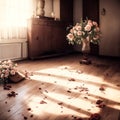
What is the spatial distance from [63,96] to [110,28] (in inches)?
177

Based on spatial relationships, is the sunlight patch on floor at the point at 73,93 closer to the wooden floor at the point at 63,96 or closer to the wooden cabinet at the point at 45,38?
the wooden floor at the point at 63,96

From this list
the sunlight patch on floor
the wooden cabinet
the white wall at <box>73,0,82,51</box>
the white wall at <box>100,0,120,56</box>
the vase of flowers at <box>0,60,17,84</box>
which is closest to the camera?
the sunlight patch on floor

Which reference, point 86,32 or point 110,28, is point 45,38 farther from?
point 110,28

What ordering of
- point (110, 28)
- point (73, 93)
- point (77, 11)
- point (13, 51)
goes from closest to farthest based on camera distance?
1. point (73, 93)
2. point (13, 51)
3. point (110, 28)
4. point (77, 11)

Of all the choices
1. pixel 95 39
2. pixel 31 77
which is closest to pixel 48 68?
pixel 31 77

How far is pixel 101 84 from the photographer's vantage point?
352 centimetres

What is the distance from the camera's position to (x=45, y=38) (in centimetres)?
623

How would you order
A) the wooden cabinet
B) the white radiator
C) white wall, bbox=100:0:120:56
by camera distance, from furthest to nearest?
white wall, bbox=100:0:120:56, the wooden cabinet, the white radiator

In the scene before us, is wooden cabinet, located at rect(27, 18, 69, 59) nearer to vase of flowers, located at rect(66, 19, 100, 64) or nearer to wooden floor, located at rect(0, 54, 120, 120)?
vase of flowers, located at rect(66, 19, 100, 64)

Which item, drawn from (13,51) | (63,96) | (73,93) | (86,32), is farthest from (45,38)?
(63,96)

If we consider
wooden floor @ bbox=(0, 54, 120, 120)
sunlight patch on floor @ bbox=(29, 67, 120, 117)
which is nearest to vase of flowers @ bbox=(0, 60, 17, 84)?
wooden floor @ bbox=(0, 54, 120, 120)

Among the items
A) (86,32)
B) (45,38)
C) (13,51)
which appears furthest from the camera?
(45,38)

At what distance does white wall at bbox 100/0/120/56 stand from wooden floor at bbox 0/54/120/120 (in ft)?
8.44

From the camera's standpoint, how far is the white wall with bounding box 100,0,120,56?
22.0ft
